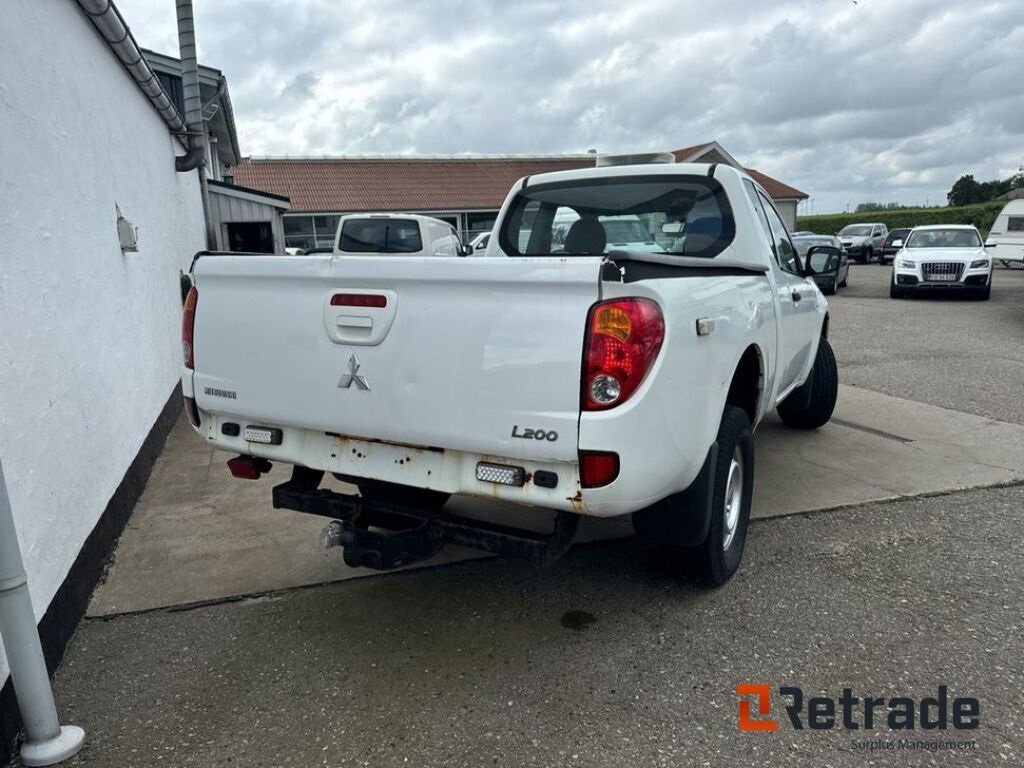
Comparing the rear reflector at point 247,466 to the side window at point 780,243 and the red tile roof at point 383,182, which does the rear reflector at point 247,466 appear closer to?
the side window at point 780,243

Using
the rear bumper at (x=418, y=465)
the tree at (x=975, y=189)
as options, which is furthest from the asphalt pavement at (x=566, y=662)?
the tree at (x=975, y=189)

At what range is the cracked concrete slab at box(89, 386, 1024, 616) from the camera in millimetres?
3715

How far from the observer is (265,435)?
120 inches

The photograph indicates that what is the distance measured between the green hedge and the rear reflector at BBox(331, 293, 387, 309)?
36.9 meters

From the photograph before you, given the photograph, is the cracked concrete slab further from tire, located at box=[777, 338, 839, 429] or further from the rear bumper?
the rear bumper

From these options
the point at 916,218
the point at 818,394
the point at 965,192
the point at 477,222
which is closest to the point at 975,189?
the point at 965,192

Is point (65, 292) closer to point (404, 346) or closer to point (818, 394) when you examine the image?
point (404, 346)

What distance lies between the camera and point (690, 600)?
3.40 m

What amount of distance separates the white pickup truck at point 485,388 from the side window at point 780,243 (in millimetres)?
1159

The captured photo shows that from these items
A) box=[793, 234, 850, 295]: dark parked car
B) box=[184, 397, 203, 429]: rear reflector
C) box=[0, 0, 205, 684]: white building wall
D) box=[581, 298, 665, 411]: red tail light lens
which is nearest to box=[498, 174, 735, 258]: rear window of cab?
box=[793, 234, 850, 295]: dark parked car

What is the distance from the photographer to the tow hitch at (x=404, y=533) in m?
2.78

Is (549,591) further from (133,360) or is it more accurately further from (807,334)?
(133,360)

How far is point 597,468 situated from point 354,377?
0.97 metres

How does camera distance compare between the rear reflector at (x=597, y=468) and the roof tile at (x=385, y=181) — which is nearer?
the rear reflector at (x=597, y=468)
